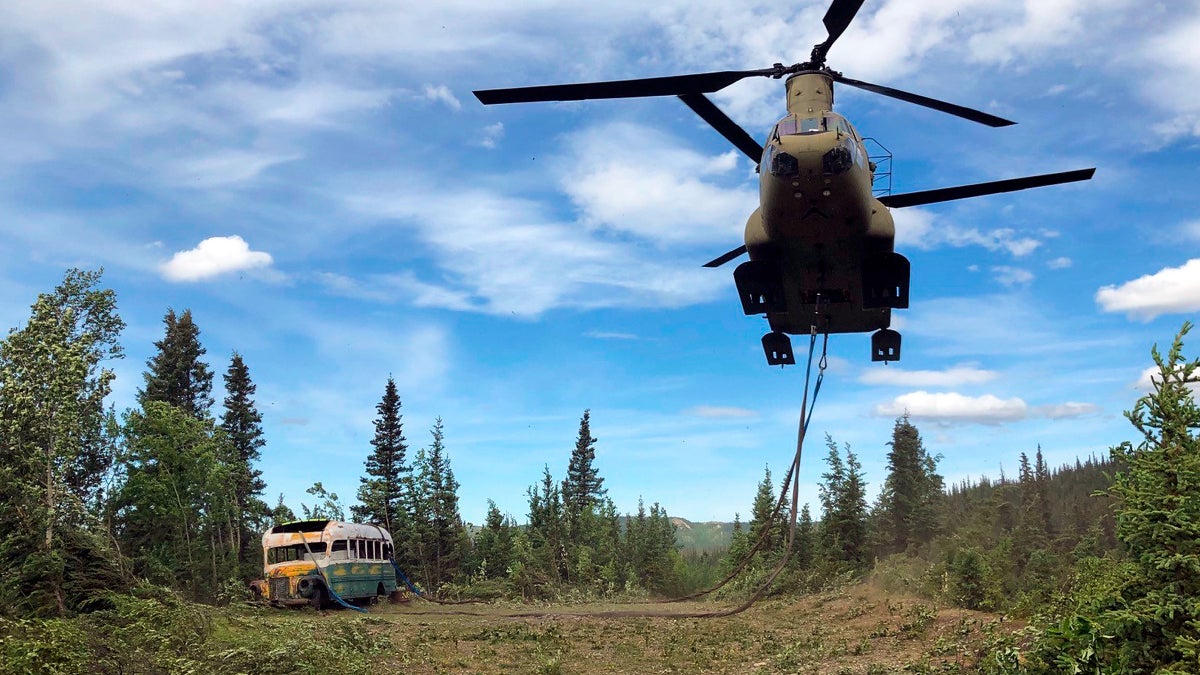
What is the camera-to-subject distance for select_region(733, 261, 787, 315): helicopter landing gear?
13805 mm

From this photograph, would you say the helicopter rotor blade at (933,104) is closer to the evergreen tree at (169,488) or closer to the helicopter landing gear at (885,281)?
the helicopter landing gear at (885,281)

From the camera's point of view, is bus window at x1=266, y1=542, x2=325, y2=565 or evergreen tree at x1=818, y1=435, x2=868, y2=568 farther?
evergreen tree at x1=818, y1=435, x2=868, y2=568

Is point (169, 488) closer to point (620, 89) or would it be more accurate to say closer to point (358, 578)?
point (358, 578)

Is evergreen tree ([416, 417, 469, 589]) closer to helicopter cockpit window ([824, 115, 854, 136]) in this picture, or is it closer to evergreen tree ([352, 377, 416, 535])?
evergreen tree ([352, 377, 416, 535])

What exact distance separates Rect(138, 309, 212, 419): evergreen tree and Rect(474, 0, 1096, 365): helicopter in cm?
4502

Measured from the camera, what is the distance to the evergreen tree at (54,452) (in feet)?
57.0

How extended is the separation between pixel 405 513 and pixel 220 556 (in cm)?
1085

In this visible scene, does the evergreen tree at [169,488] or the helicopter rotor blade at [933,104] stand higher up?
the helicopter rotor blade at [933,104]

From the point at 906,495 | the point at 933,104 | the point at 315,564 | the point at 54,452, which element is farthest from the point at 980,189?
the point at 906,495

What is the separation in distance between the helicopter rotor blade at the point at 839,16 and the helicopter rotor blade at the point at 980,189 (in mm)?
3158

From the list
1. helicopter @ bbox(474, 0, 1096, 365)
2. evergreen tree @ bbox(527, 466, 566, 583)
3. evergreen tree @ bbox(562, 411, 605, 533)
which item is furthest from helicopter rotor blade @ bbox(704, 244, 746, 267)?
evergreen tree @ bbox(562, 411, 605, 533)

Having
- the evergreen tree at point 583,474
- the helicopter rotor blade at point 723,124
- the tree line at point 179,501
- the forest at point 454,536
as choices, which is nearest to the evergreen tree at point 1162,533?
the forest at point 454,536

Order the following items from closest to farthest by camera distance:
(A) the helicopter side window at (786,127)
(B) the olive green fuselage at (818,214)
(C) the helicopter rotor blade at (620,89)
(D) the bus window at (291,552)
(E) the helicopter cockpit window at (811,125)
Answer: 1. (C) the helicopter rotor blade at (620,89)
2. (B) the olive green fuselage at (818,214)
3. (E) the helicopter cockpit window at (811,125)
4. (A) the helicopter side window at (786,127)
5. (D) the bus window at (291,552)

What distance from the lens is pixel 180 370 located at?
165 feet
